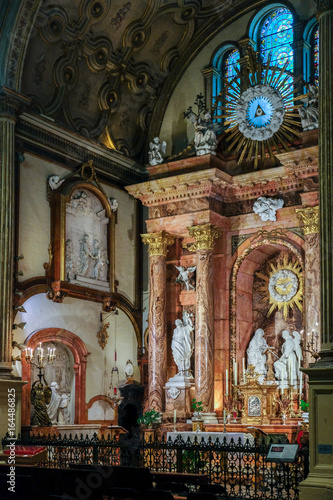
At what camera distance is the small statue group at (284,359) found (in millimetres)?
17859

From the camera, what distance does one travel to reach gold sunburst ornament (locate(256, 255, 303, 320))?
1859 centimetres

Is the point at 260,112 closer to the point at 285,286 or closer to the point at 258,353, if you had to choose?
the point at 285,286

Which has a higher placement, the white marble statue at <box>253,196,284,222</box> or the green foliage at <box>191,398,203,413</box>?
the white marble statue at <box>253,196,284,222</box>

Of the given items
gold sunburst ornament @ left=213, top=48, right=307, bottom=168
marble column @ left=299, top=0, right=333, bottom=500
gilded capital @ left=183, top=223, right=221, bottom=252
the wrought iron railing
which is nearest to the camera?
marble column @ left=299, top=0, right=333, bottom=500

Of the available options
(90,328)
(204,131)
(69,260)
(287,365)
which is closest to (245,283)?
(287,365)

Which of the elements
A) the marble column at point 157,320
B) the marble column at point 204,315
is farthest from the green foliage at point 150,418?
the marble column at point 204,315

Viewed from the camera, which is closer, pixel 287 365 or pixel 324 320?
pixel 324 320

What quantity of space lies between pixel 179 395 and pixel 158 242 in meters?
3.95

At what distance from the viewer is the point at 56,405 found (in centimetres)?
1778

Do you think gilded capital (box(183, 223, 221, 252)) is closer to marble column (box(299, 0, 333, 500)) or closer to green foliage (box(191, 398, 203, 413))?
green foliage (box(191, 398, 203, 413))

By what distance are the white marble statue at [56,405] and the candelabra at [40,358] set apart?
1.55 feet

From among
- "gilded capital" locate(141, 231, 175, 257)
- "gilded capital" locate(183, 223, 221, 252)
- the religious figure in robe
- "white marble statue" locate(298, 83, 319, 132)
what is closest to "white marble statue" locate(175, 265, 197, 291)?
"gilded capital" locate(141, 231, 175, 257)

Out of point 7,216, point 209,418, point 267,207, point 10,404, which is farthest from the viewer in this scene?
point 267,207

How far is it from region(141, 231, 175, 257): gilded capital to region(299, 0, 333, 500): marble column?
8.75 m
